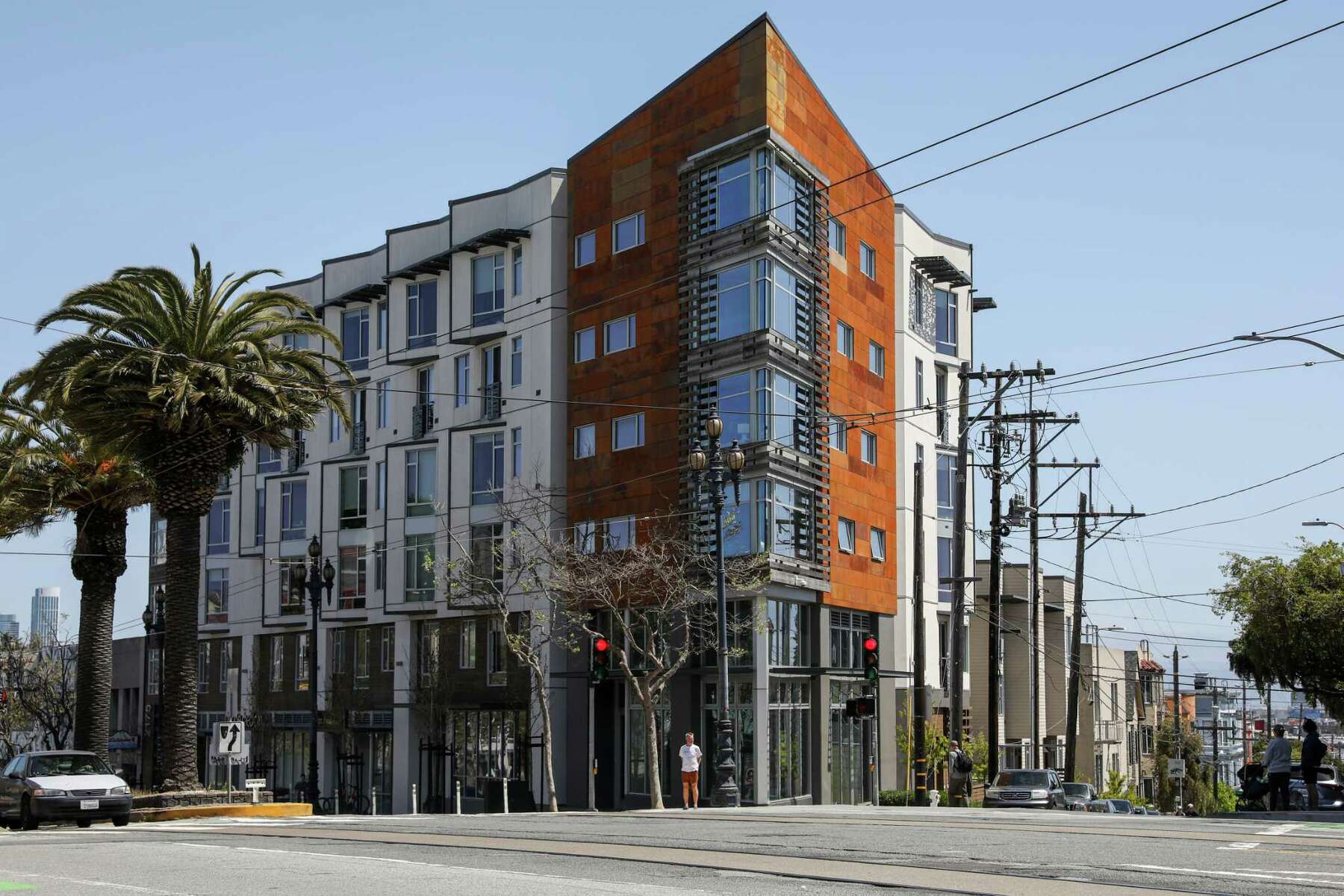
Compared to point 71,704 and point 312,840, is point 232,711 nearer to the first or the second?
point 71,704

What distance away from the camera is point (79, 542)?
44281mm

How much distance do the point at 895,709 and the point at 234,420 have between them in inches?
1147

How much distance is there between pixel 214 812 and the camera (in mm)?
32938

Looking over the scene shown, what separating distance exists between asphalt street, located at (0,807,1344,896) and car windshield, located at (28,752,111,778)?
5.32 metres

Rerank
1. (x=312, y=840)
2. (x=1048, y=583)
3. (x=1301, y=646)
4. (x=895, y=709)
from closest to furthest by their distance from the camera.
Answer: (x=312, y=840), (x=1301, y=646), (x=895, y=709), (x=1048, y=583)

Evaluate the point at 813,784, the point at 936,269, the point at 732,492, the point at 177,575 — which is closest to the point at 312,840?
the point at 177,575

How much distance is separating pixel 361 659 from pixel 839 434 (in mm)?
21957

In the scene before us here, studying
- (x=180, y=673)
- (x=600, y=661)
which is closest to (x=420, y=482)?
(x=180, y=673)

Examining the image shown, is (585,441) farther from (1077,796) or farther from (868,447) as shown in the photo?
(1077,796)

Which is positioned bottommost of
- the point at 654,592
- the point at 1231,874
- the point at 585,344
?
the point at 1231,874

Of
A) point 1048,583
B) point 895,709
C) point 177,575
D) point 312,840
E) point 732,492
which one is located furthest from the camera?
point 1048,583

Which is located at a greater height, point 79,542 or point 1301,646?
point 79,542

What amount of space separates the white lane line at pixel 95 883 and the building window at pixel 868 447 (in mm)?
35980

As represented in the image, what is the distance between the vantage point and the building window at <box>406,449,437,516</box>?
182 ft
